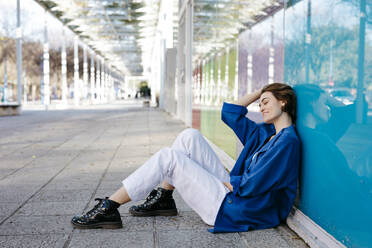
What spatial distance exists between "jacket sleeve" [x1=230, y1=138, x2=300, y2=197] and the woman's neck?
227 mm

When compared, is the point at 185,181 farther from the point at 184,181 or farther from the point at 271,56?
the point at 271,56

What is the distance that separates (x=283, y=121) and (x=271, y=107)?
0.45ft

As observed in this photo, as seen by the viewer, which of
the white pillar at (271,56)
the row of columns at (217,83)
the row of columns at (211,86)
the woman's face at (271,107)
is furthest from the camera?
the row of columns at (211,86)

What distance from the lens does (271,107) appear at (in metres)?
2.95

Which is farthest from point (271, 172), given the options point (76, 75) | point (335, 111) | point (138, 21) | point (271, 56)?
point (76, 75)

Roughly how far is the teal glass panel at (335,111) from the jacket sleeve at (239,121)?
44 centimetres

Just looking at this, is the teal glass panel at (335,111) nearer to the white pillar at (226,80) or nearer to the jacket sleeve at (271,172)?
the jacket sleeve at (271,172)

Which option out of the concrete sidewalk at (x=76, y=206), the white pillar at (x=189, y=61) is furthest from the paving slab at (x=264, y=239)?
the white pillar at (x=189, y=61)

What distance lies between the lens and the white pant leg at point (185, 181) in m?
2.93

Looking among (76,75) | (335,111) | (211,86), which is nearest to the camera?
(335,111)

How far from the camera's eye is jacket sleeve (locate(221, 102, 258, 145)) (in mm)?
3309

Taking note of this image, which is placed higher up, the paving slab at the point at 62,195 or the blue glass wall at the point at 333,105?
the blue glass wall at the point at 333,105

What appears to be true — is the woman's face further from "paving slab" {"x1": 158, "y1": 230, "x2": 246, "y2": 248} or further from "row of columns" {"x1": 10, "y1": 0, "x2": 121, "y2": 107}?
"row of columns" {"x1": 10, "y1": 0, "x2": 121, "y2": 107}

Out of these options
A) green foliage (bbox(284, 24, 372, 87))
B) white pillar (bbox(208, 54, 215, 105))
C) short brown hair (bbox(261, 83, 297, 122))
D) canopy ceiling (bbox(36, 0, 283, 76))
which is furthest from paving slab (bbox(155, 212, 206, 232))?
white pillar (bbox(208, 54, 215, 105))
